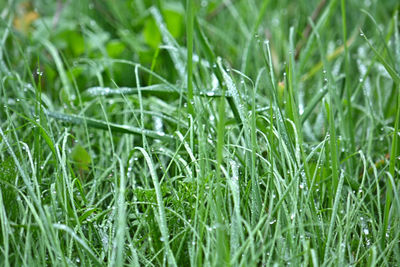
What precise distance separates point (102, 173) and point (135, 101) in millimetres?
238

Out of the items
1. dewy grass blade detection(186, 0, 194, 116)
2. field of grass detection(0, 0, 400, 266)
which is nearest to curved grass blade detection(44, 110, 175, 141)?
field of grass detection(0, 0, 400, 266)

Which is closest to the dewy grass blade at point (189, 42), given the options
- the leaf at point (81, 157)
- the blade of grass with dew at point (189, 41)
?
the blade of grass with dew at point (189, 41)

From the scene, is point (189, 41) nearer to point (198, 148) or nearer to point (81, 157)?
point (198, 148)

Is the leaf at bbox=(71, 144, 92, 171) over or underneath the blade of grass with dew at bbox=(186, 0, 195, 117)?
underneath

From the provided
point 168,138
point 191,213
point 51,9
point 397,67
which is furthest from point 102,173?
point 51,9

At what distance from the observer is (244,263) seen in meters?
0.72

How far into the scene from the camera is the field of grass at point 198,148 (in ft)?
2.62

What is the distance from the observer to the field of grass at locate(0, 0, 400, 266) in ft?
2.62

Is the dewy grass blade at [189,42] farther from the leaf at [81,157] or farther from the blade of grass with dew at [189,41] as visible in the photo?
the leaf at [81,157]

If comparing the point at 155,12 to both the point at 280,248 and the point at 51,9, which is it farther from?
the point at 280,248

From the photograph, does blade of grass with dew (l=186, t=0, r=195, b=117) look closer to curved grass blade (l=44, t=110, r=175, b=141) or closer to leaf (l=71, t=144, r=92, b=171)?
curved grass blade (l=44, t=110, r=175, b=141)

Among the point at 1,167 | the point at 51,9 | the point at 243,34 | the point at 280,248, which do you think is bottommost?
the point at 280,248

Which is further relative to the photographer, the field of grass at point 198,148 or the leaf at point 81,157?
the leaf at point 81,157

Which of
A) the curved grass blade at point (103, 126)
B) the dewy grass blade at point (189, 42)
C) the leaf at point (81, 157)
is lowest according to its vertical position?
the leaf at point (81, 157)
